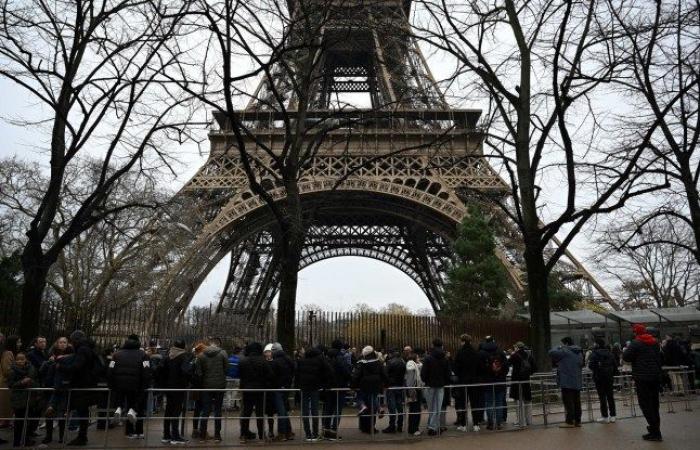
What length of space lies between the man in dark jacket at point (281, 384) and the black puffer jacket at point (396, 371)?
1973 mm

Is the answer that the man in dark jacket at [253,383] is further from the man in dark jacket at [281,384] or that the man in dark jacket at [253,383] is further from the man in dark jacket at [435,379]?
the man in dark jacket at [435,379]

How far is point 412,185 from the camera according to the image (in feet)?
110

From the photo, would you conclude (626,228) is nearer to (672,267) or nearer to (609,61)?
(609,61)

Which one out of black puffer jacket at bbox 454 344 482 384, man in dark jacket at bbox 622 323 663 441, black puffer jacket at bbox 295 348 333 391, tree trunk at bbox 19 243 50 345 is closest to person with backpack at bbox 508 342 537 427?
black puffer jacket at bbox 454 344 482 384

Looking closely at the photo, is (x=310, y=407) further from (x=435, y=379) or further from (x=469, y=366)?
(x=469, y=366)

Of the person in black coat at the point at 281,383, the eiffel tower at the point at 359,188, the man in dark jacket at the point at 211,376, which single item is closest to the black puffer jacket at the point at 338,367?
the person in black coat at the point at 281,383

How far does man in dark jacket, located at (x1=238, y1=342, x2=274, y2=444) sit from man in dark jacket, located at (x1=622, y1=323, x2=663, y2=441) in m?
5.69

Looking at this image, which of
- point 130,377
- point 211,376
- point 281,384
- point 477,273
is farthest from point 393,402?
point 477,273

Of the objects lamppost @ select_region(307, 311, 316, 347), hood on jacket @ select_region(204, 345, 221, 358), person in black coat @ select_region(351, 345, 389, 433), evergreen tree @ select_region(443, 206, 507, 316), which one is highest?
evergreen tree @ select_region(443, 206, 507, 316)

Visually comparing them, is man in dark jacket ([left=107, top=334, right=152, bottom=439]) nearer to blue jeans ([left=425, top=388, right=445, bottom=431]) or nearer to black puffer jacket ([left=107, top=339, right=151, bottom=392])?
black puffer jacket ([left=107, top=339, right=151, bottom=392])

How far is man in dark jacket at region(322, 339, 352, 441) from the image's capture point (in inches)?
385

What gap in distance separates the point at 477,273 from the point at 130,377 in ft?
70.3

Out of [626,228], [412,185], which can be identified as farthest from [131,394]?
[412,185]

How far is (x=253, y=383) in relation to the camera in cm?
969
